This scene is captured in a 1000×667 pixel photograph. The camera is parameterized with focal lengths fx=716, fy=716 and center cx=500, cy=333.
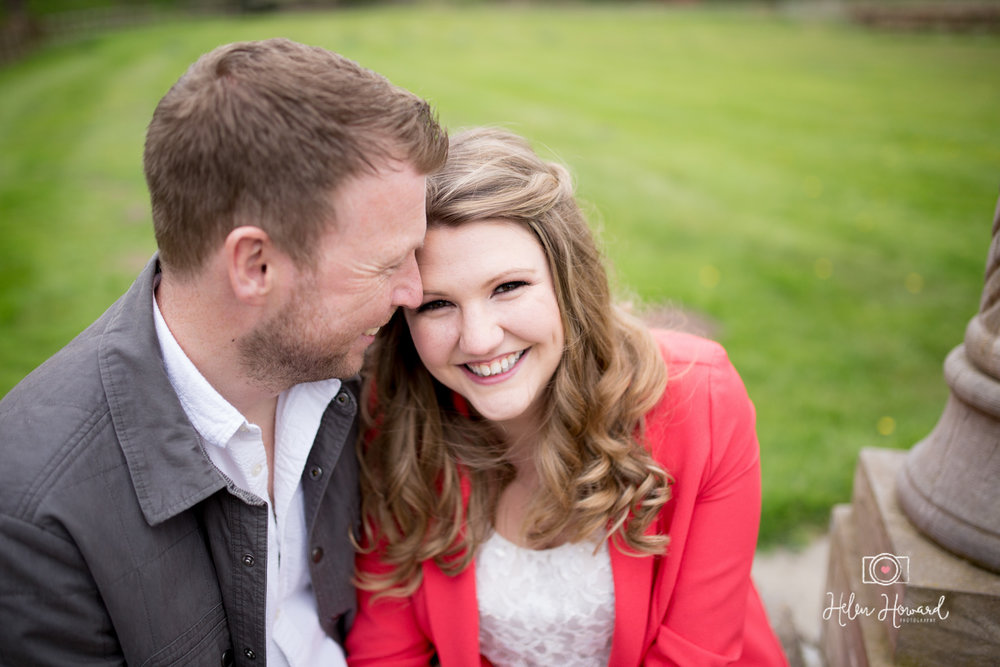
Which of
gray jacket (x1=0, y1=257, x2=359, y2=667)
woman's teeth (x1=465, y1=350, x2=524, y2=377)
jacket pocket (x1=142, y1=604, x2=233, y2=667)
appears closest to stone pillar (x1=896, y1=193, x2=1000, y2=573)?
woman's teeth (x1=465, y1=350, x2=524, y2=377)

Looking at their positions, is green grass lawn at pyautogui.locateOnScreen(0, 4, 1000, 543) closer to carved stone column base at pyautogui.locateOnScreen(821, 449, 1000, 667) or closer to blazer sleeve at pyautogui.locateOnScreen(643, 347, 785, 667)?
blazer sleeve at pyautogui.locateOnScreen(643, 347, 785, 667)

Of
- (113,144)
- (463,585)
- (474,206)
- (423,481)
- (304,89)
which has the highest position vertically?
(304,89)

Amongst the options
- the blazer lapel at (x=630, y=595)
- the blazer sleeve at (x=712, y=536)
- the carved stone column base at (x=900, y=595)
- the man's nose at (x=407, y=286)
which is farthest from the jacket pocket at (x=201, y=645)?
the carved stone column base at (x=900, y=595)

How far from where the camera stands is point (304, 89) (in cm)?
186

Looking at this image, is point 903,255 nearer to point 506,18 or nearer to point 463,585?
point 463,585

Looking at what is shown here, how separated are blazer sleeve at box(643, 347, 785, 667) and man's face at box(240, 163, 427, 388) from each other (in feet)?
3.35

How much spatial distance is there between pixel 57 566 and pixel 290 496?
2.26ft

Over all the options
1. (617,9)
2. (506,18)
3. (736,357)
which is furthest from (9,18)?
(736,357)

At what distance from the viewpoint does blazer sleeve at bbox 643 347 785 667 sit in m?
2.25

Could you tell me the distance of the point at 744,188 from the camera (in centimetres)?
870

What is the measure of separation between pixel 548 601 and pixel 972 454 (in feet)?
4.43

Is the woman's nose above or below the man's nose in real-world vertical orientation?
below

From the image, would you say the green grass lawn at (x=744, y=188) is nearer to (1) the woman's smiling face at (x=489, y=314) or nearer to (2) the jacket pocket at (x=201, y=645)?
(1) the woman's smiling face at (x=489, y=314)

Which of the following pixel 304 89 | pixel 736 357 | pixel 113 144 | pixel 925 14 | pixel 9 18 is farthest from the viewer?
pixel 9 18
